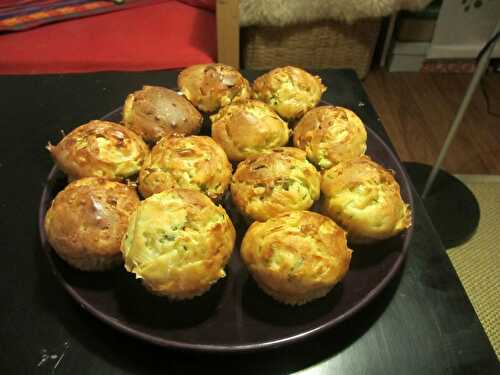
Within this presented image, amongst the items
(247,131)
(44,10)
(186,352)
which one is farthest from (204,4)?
(186,352)

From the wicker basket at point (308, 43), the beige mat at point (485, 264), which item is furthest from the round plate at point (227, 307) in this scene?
the wicker basket at point (308, 43)

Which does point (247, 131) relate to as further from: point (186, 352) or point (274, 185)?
point (186, 352)

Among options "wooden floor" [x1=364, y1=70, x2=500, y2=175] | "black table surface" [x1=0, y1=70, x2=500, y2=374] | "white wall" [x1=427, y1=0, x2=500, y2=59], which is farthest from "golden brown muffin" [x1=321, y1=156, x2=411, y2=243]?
"white wall" [x1=427, y1=0, x2=500, y2=59]

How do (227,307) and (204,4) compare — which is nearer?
(227,307)

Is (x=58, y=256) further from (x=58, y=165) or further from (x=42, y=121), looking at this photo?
(x=42, y=121)

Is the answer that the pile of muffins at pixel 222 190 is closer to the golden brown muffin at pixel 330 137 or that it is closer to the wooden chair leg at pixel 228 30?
the golden brown muffin at pixel 330 137

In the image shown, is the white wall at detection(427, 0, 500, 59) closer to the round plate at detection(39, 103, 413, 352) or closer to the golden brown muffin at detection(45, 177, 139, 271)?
the round plate at detection(39, 103, 413, 352)

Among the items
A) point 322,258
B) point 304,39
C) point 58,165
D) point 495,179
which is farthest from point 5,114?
point 495,179

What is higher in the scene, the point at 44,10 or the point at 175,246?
the point at 175,246
